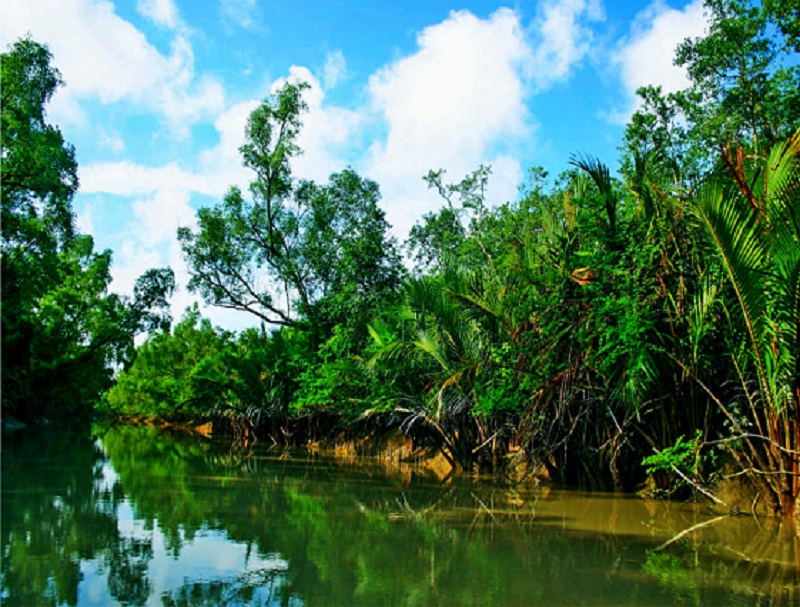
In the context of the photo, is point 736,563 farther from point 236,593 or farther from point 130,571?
point 130,571

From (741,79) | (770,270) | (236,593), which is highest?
(741,79)

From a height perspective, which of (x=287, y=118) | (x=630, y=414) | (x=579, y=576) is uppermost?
(x=287, y=118)

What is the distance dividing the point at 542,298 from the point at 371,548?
13.8ft

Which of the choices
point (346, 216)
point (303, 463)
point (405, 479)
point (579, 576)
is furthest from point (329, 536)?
point (346, 216)

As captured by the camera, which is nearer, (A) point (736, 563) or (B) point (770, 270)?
(A) point (736, 563)

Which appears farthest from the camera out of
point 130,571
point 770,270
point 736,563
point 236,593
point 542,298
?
point 542,298

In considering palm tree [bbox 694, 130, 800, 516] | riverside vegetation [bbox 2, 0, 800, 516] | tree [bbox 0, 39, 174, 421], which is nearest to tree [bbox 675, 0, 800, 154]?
riverside vegetation [bbox 2, 0, 800, 516]

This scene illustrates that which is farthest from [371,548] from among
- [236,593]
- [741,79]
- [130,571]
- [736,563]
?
[741,79]

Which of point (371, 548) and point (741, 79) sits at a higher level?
point (741, 79)

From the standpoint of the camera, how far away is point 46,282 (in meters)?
18.2

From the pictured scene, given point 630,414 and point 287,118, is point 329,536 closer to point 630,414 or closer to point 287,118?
point 630,414

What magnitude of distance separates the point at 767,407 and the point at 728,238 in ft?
5.60

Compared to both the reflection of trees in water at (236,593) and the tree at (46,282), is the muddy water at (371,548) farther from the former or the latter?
the tree at (46,282)

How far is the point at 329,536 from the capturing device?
578 cm
